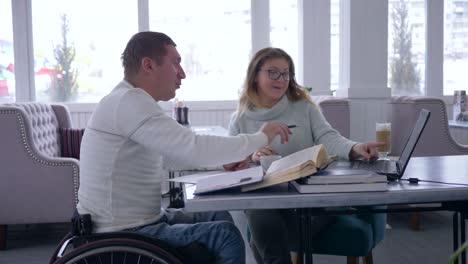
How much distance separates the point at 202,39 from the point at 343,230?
399cm

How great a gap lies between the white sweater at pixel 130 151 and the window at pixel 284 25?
14.1 feet

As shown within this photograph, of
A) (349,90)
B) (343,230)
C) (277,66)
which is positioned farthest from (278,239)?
(349,90)

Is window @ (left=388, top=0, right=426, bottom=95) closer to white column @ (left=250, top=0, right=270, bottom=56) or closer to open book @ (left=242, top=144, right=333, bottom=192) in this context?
white column @ (left=250, top=0, right=270, bottom=56)

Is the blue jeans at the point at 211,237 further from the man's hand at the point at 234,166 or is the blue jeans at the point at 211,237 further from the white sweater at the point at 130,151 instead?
the man's hand at the point at 234,166

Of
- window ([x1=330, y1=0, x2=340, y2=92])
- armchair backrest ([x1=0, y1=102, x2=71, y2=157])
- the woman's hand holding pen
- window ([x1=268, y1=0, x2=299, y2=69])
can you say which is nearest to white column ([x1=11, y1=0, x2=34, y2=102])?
armchair backrest ([x1=0, y1=102, x2=71, y2=157])

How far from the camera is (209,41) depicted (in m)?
5.56

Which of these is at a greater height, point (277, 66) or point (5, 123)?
point (277, 66)

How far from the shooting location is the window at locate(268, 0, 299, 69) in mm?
5609

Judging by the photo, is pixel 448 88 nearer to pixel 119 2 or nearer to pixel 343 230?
pixel 119 2

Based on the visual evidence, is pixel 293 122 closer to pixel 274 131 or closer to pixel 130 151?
pixel 274 131

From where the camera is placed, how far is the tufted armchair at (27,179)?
3.26 meters

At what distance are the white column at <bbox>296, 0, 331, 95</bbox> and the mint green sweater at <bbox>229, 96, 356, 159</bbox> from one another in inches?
125

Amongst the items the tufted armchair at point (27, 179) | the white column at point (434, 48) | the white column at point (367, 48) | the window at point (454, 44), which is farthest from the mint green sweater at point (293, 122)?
the window at point (454, 44)

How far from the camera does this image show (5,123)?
10.6ft
